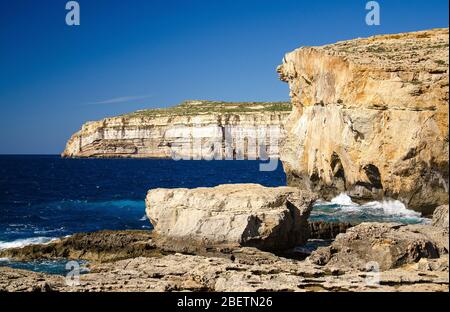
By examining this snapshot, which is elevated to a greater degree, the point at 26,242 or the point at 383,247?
the point at 383,247

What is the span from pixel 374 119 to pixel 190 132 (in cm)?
11573

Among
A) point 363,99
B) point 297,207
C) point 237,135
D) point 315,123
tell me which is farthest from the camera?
point 237,135

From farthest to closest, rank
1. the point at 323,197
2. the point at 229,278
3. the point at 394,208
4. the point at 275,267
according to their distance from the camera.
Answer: the point at 323,197
the point at 394,208
the point at 275,267
the point at 229,278

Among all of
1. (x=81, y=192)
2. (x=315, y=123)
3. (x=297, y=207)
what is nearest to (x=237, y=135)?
(x=81, y=192)

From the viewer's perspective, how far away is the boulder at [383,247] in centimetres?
1720

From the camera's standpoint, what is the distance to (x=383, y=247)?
1767 centimetres

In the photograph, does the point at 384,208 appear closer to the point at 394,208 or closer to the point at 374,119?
the point at 394,208

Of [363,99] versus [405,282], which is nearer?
[405,282]

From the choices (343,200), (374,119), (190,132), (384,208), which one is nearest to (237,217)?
(384,208)

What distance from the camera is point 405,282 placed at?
14289mm

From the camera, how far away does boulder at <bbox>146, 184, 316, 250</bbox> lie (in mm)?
22094

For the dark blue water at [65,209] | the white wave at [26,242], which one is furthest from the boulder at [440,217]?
the white wave at [26,242]
